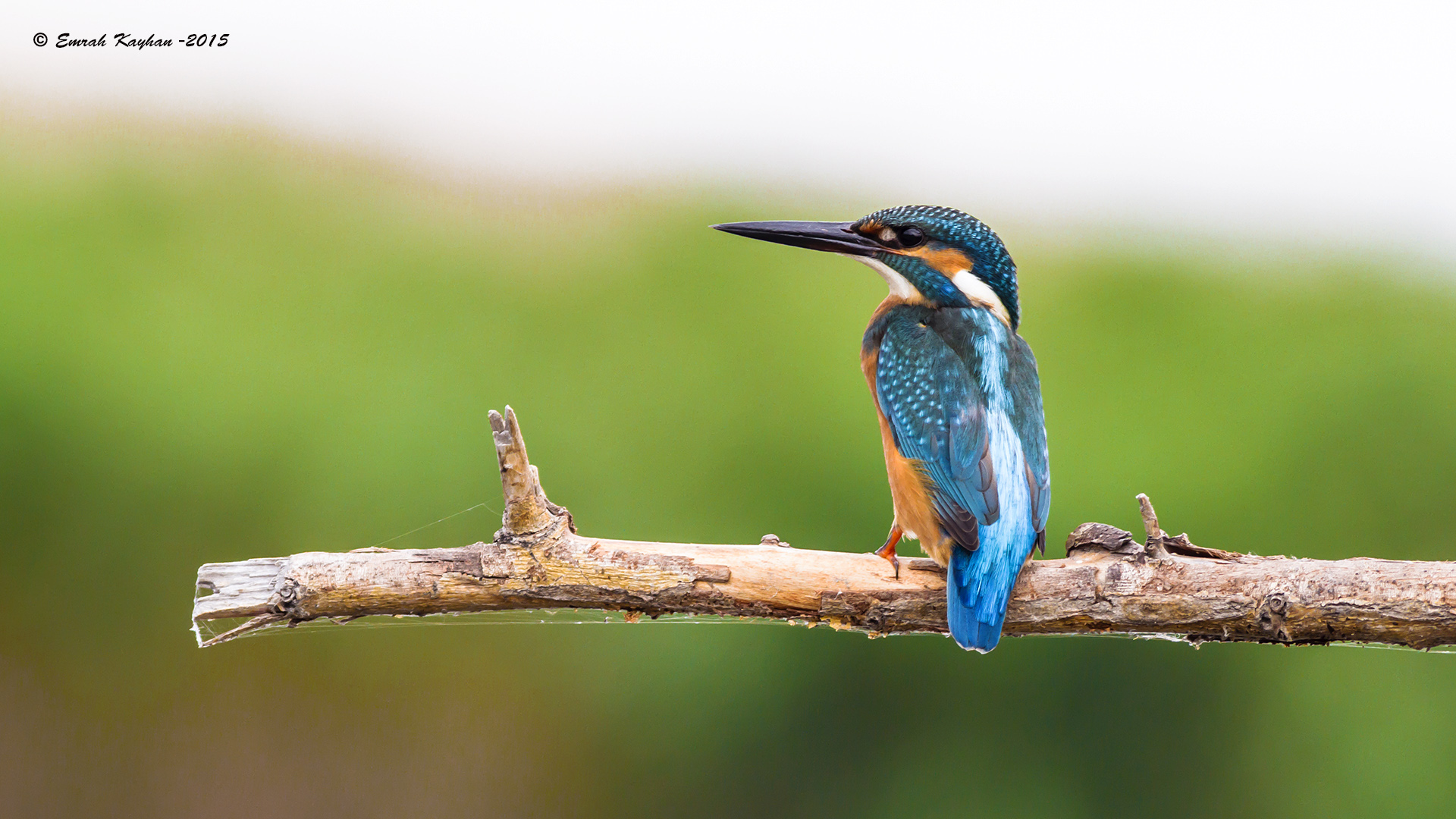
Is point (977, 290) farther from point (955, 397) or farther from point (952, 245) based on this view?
point (955, 397)

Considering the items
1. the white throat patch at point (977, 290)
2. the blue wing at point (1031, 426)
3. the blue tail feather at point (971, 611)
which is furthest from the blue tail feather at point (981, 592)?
the white throat patch at point (977, 290)

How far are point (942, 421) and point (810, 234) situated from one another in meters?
0.45

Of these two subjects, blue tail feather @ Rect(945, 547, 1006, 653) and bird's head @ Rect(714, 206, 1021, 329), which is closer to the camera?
blue tail feather @ Rect(945, 547, 1006, 653)

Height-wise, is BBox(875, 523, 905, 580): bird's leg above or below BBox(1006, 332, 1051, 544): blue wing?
below

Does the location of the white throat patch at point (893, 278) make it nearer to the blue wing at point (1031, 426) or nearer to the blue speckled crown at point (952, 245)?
the blue speckled crown at point (952, 245)

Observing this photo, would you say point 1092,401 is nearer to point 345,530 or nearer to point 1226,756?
point 1226,756

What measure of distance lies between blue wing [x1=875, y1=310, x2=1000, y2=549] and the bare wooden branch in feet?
0.52

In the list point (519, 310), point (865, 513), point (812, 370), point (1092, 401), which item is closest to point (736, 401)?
point (812, 370)

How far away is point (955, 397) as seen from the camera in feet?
5.21

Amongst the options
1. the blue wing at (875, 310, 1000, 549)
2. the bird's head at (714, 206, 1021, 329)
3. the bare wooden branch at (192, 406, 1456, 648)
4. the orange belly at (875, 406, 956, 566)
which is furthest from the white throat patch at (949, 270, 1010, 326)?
the bare wooden branch at (192, 406, 1456, 648)

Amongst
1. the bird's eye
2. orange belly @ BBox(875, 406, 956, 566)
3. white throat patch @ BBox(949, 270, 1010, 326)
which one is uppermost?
the bird's eye

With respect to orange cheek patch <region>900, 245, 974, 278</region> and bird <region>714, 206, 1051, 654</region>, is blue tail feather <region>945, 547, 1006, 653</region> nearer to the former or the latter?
bird <region>714, 206, 1051, 654</region>

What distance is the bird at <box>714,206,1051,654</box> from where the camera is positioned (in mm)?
1400

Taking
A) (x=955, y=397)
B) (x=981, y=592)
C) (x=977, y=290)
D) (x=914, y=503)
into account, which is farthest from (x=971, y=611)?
(x=977, y=290)
